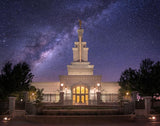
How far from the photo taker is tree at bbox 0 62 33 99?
2491 cm

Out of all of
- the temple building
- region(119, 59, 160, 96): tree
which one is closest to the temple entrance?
the temple building

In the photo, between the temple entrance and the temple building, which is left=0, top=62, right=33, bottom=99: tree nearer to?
the temple building

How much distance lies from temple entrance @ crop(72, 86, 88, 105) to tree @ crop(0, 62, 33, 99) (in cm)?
1261

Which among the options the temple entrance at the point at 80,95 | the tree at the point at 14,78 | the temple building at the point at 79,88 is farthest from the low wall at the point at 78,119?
the temple entrance at the point at 80,95

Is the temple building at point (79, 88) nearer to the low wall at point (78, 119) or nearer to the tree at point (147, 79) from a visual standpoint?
the tree at point (147, 79)

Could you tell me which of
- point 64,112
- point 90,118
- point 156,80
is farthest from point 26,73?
point 156,80

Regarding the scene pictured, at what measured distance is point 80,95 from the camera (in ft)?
127

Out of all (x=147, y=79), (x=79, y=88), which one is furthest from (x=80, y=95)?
(x=147, y=79)

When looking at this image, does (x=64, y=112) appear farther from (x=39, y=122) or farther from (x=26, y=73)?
(x=26, y=73)

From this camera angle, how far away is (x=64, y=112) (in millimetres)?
17781

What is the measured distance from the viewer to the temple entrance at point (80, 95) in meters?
38.6

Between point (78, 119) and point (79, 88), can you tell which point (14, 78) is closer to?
point (78, 119)

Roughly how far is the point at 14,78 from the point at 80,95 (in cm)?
1680

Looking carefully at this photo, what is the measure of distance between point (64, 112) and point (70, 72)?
27.7m
